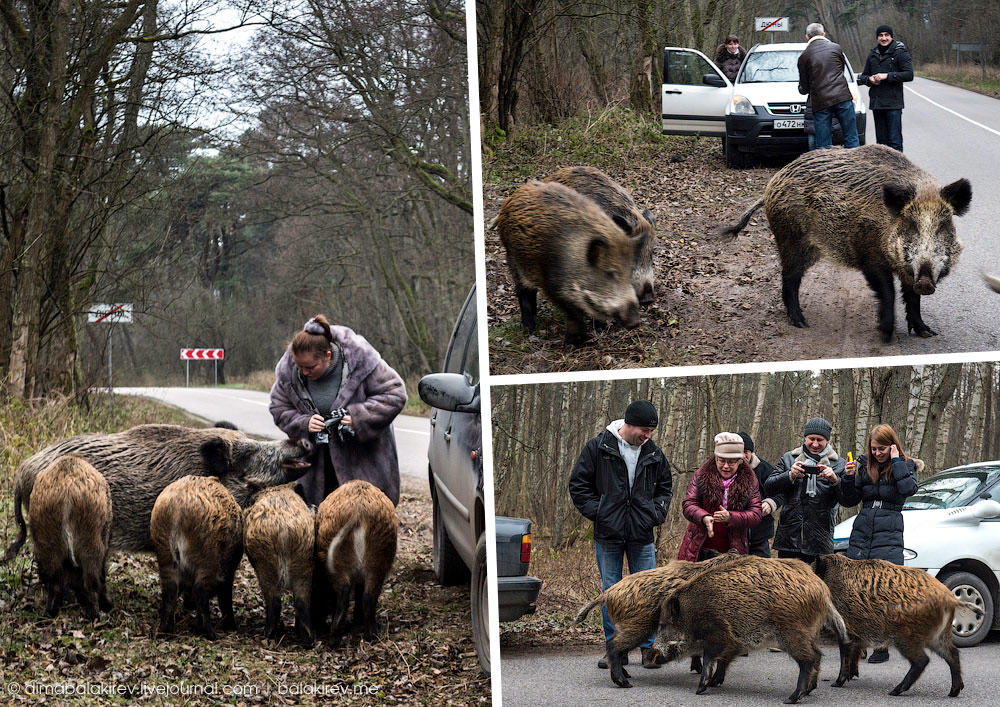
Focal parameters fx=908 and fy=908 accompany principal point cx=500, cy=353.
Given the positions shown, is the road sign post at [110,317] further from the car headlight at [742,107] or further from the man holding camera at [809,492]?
the man holding camera at [809,492]

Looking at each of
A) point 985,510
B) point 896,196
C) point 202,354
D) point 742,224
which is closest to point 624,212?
point 742,224

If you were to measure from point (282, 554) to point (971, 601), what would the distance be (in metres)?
4.85

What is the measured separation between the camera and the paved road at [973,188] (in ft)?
21.4

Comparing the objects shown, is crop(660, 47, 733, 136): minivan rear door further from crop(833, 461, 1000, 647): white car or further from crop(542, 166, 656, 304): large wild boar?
crop(833, 461, 1000, 647): white car

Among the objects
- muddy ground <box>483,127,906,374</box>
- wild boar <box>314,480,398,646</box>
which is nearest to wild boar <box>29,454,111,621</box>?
wild boar <box>314,480,398,646</box>

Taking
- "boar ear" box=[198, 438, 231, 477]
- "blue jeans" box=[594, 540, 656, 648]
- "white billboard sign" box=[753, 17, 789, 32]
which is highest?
"white billboard sign" box=[753, 17, 789, 32]

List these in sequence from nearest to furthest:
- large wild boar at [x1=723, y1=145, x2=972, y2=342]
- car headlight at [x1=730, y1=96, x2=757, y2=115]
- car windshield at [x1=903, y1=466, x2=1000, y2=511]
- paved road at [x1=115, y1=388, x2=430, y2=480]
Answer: large wild boar at [x1=723, y1=145, x2=972, y2=342] < car windshield at [x1=903, y1=466, x2=1000, y2=511] < car headlight at [x1=730, y1=96, x2=757, y2=115] < paved road at [x1=115, y1=388, x2=430, y2=480]

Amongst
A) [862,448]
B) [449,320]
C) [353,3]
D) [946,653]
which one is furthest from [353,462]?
[449,320]

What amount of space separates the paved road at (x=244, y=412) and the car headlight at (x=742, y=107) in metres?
6.30

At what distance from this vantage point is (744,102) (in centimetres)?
934

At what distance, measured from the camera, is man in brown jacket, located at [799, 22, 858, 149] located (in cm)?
764

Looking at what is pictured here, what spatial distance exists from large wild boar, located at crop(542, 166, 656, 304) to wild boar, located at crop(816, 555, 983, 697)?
2.25 meters

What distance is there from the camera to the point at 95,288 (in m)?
9.45

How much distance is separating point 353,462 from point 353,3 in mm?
10075
